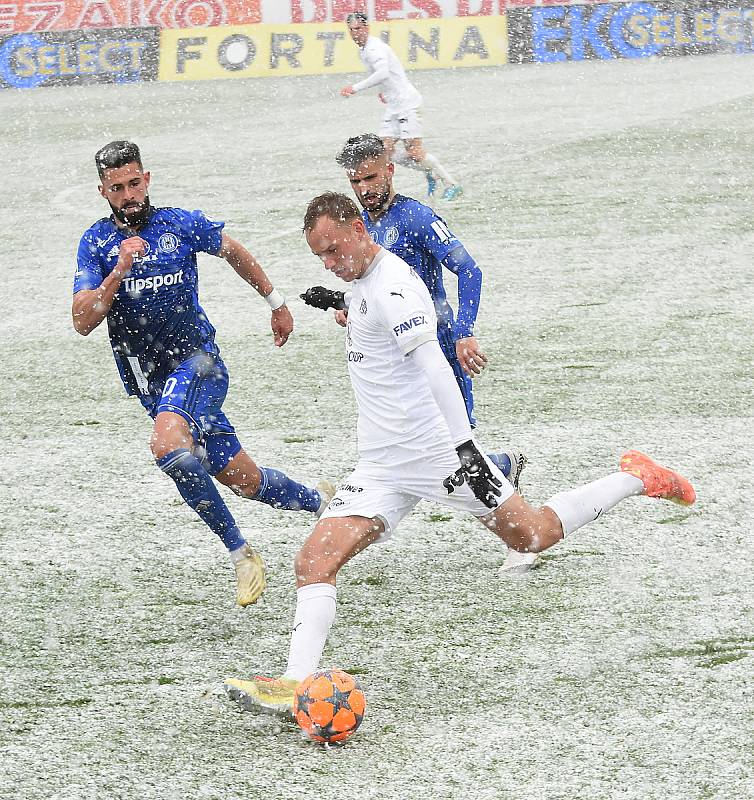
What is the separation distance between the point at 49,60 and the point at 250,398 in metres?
24.9

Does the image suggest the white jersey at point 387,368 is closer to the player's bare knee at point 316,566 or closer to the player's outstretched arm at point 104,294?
the player's bare knee at point 316,566

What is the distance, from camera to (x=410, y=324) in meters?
4.89

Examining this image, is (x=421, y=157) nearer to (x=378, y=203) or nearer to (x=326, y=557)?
(x=378, y=203)

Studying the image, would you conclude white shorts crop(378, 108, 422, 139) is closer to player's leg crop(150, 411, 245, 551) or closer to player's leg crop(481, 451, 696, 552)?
player's leg crop(481, 451, 696, 552)

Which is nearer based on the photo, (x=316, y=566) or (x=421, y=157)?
(x=316, y=566)

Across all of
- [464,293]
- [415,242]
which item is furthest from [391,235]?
[464,293]

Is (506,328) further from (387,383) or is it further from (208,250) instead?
(387,383)

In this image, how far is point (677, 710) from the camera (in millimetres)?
4742

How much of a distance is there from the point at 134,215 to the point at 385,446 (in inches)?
69.4

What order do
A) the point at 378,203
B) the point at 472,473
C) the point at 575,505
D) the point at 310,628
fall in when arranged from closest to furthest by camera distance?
1. the point at 310,628
2. the point at 472,473
3. the point at 575,505
4. the point at 378,203

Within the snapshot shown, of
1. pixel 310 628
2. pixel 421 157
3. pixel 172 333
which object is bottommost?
pixel 310 628

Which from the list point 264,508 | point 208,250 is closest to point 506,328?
point 264,508

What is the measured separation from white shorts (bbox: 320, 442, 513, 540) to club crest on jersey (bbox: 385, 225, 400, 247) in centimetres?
143

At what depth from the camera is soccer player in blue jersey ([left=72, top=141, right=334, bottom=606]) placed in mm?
5715
